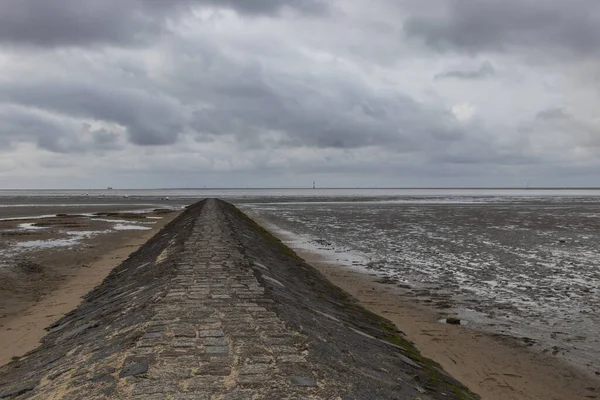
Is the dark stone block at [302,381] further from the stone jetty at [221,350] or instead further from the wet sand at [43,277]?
the wet sand at [43,277]

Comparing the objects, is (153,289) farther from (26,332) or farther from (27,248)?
(27,248)

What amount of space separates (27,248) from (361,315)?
58.1 feet

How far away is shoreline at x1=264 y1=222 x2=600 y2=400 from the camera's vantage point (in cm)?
662

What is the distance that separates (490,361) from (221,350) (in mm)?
4883

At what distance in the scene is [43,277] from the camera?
1473 centimetres

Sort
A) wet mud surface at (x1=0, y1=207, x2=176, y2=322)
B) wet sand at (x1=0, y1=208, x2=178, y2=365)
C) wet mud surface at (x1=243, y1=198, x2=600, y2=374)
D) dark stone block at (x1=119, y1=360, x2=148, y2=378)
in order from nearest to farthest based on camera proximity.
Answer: dark stone block at (x1=119, y1=360, x2=148, y2=378) → wet sand at (x1=0, y1=208, x2=178, y2=365) → wet mud surface at (x1=243, y1=198, x2=600, y2=374) → wet mud surface at (x1=0, y1=207, x2=176, y2=322)

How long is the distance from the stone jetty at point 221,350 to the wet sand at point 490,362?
547 mm

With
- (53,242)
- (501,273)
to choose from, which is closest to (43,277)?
(53,242)

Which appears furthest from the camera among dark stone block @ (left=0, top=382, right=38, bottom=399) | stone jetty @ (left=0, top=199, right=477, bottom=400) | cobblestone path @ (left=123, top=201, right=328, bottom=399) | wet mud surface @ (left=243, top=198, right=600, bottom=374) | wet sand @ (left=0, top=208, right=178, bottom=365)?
wet mud surface @ (left=243, top=198, right=600, bottom=374)

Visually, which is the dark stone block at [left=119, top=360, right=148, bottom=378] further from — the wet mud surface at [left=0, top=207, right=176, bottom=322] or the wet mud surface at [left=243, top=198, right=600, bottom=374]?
the wet mud surface at [left=0, top=207, right=176, bottom=322]

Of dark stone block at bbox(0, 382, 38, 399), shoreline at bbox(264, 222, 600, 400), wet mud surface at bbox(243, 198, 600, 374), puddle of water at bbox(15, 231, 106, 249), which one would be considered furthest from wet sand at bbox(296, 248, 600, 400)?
puddle of water at bbox(15, 231, 106, 249)

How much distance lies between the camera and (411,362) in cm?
657

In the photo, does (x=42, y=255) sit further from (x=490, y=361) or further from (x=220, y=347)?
(x=490, y=361)

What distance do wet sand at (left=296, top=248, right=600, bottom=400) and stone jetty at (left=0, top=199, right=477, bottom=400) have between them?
55 centimetres
